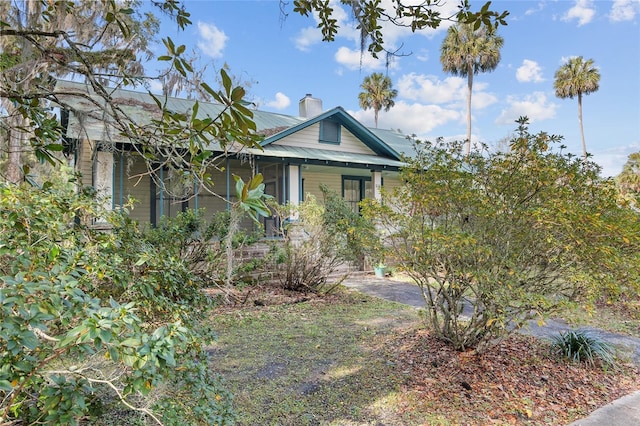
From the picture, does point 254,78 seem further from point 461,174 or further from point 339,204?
point 461,174

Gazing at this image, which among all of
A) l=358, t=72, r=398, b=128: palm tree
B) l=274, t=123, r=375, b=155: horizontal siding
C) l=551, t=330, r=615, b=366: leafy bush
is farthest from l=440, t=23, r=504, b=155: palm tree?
l=551, t=330, r=615, b=366: leafy bush

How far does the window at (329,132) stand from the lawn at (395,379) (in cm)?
887

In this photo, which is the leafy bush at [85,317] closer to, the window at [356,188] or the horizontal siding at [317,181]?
the horizontal siding at [317,181]

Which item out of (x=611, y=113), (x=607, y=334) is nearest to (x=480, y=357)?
(x=607, y=334)

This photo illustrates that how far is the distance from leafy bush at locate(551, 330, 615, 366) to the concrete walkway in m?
0.38

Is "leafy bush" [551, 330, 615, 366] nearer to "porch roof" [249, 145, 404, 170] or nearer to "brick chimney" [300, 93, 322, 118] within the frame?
"porch roof" [249, 145, 404, 170]

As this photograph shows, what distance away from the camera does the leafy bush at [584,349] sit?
4191mm

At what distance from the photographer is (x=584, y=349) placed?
4.25m

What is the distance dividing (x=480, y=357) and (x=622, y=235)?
193cm

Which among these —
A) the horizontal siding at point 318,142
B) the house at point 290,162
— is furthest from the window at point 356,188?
the horizontal siding at point 318,142

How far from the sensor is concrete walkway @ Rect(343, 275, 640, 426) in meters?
3.08

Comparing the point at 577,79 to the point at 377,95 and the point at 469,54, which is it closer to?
the point at 469,54

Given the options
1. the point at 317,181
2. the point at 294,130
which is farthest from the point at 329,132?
the point at 317,181

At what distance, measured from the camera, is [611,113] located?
1156 centimetres
